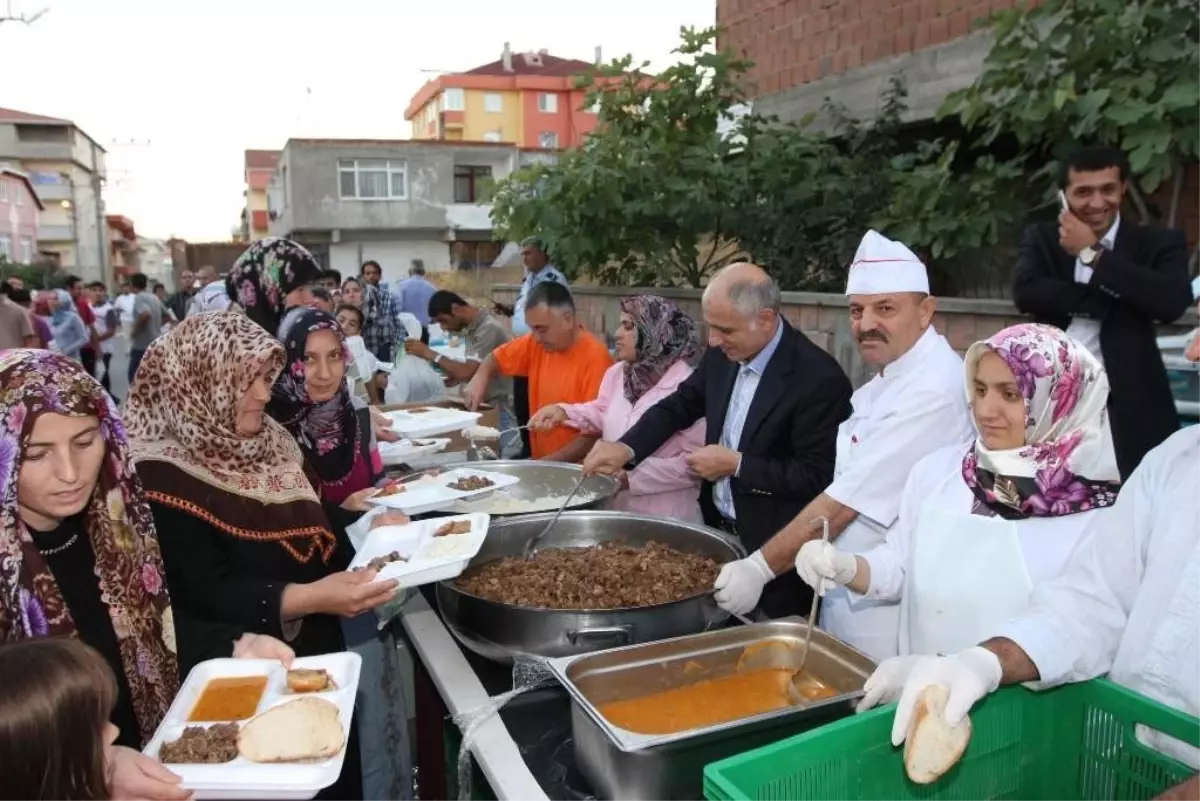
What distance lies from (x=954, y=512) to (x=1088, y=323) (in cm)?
139

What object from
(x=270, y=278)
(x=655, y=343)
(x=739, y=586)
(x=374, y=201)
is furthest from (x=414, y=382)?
(x=374, y=201)

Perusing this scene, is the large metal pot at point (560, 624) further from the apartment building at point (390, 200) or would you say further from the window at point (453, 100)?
the window at point (453, 100)

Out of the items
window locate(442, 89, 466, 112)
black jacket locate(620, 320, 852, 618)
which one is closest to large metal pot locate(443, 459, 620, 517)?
black jacket locate(620, 320, 852, 618)

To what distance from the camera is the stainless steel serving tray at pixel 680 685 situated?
124 cm

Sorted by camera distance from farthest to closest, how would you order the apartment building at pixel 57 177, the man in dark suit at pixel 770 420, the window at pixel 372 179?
1. the apartment building at pixel 57 177
2. the window at pixel 372 179
3. the man in dark suit at pixel 770 420

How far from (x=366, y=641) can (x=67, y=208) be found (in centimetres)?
4654

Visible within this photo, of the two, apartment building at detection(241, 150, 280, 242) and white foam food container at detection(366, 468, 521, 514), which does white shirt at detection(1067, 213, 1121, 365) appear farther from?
apartment building at detection(241, 150, 280, 242)

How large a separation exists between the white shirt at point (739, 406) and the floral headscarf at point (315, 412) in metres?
1.15

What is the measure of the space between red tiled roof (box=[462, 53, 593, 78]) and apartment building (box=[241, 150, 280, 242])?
49.5 feet

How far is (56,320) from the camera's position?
29.2ft

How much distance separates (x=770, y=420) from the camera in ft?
8.00

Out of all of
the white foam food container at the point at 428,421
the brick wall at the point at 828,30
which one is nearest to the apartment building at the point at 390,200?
the brick wall at the point at 828,30

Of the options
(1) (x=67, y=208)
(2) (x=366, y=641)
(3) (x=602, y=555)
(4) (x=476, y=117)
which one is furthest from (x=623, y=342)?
(1) (x=67, y=208)

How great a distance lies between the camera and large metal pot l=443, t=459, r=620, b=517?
8.49 feet
